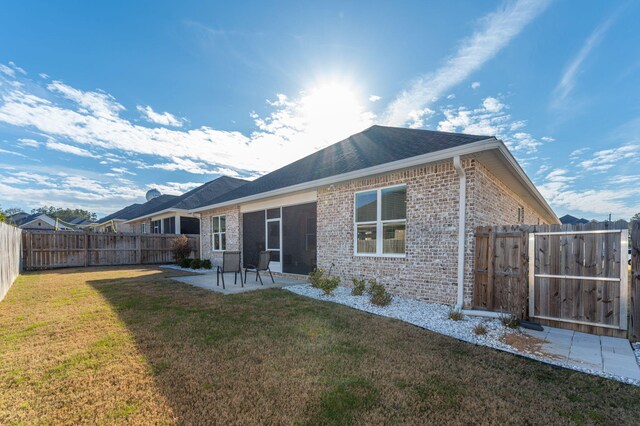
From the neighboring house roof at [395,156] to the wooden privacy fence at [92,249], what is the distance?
922 centimetres

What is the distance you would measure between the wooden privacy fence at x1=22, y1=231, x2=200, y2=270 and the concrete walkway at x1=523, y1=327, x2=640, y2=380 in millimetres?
17515

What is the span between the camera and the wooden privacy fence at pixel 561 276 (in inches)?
172

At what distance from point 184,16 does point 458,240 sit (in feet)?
32.6

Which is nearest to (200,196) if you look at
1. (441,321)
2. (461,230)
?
(461,230)

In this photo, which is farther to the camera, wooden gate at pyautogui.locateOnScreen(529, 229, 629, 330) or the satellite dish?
the satellite dish

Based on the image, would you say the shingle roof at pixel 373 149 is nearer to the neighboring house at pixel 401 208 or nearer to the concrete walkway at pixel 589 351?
the neighboring house at pixel 401 208

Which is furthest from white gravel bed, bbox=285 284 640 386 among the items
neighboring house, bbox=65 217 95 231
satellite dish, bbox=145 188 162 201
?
neighboring house, bbox=65 217 95 231

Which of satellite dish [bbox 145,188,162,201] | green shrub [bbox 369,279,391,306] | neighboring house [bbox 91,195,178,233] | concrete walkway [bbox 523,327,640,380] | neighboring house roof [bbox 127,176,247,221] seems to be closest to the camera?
concrete walkway [bbox 523,327,640,380]

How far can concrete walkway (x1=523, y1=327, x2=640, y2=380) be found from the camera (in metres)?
3.32

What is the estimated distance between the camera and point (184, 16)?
327 inches

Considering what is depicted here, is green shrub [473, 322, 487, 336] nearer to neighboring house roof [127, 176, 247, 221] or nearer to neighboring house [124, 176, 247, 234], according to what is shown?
neighboring house [124, 176, 247, 234]

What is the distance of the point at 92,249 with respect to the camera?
600 inches

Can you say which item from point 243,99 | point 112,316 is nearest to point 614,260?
point 112,316

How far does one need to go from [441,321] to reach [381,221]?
2784 mm
